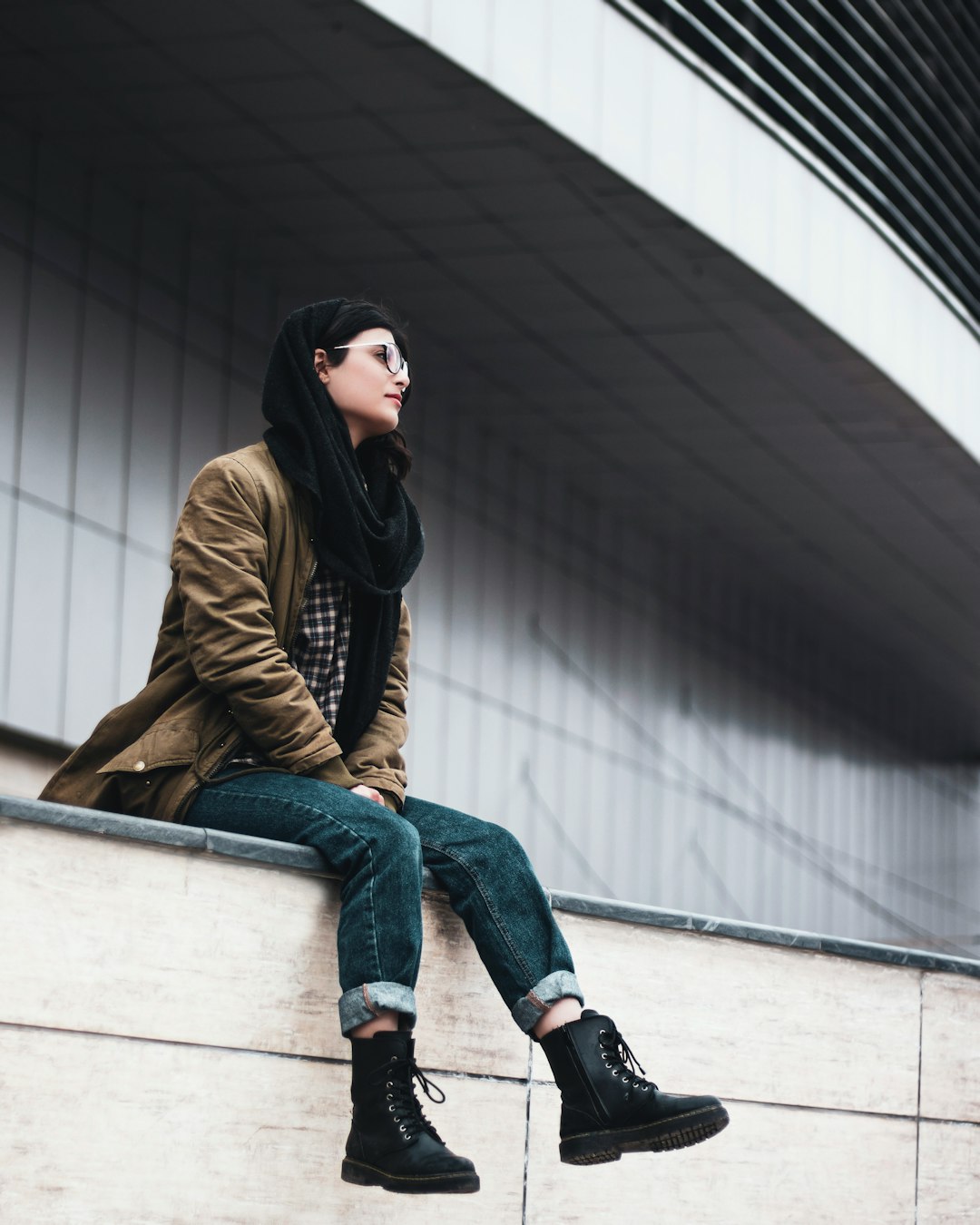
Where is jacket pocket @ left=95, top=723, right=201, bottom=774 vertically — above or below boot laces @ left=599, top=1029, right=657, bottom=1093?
above

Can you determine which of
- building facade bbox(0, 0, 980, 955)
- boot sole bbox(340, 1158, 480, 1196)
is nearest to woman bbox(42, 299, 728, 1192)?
boot sole bbox(340, 1158, 480, 1196)

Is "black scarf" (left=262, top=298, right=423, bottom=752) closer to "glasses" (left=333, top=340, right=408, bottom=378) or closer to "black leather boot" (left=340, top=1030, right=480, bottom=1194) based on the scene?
"glasses" (left=333, top=340, right=408, bottom=378)

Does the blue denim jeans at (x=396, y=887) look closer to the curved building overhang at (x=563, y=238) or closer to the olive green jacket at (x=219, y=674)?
the olive green jacket at (x=219, y=674)

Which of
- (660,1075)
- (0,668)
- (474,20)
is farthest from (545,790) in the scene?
(660,1075)

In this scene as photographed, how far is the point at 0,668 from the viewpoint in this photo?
28.2 ft

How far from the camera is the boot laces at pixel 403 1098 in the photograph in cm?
387

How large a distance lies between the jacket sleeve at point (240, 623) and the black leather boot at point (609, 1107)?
1.00 m

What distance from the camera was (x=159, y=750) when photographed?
4332 mm

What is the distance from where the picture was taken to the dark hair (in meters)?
4.73

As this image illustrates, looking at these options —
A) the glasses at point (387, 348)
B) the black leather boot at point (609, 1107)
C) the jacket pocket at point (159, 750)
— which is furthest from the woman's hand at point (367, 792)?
the glasses at point (387, 348)

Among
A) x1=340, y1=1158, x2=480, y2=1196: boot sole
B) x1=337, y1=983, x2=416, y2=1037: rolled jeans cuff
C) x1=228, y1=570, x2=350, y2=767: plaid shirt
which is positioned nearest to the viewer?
x1=340, y1=1158, x2=480, y2=1196: boot sole

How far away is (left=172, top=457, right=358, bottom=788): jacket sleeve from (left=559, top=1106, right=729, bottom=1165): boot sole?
1175mm

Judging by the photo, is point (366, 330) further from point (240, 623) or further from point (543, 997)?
point (543, 997)

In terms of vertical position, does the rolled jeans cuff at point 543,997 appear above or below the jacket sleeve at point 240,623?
below
